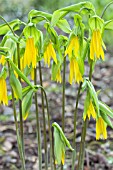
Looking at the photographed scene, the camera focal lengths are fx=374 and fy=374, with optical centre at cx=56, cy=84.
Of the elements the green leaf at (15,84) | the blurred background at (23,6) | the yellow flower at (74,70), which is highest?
the blurred background at (23,6)

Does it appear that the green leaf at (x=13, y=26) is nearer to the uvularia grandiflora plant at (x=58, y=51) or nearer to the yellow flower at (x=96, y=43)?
the uvularia grandiflora plant at (x=58, y=51)

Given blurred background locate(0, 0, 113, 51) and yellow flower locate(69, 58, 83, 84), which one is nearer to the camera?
yellow flower locate(69, 58, 83, 84)

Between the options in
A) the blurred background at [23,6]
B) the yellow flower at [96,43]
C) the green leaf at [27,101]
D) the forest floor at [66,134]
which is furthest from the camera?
the blurred background at [23,6]

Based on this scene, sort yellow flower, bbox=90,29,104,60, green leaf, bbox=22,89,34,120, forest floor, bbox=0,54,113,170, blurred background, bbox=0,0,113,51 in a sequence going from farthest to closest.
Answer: blurred background, bbox=0,0,113,51, forest floor, bbox=0,54,113,170, green leaf, bbox=22,89,34,120, yellow flower, bbox=90,29,104,60

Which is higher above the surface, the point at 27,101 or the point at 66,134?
the point at 27,101

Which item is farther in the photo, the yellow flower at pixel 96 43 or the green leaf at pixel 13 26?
the green leaf at pixel 13 26

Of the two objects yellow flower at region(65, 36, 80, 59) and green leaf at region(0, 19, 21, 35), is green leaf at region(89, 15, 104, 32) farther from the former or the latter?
green leaf at region(0, 19, 21, 35)

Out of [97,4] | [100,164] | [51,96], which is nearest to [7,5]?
[97,4]

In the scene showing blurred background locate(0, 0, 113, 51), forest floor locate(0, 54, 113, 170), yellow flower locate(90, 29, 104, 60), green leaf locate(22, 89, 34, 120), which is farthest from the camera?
blurred background locate(0, 0, 113, 51)

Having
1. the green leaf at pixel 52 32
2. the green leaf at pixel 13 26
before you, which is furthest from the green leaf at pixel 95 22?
the green leaf at pixel 13 26

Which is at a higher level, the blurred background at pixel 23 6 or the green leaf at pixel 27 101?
the blurred background at pixel 23 6

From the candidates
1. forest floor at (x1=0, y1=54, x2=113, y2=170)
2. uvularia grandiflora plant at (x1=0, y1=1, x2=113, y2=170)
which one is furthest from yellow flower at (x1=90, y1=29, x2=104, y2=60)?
forest floor at (x1=0, y1=54, x2=113, y2=170)

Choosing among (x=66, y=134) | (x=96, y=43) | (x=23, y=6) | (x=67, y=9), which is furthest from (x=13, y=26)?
(x=23, y=6)

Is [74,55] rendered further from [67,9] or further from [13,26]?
[13,26]
